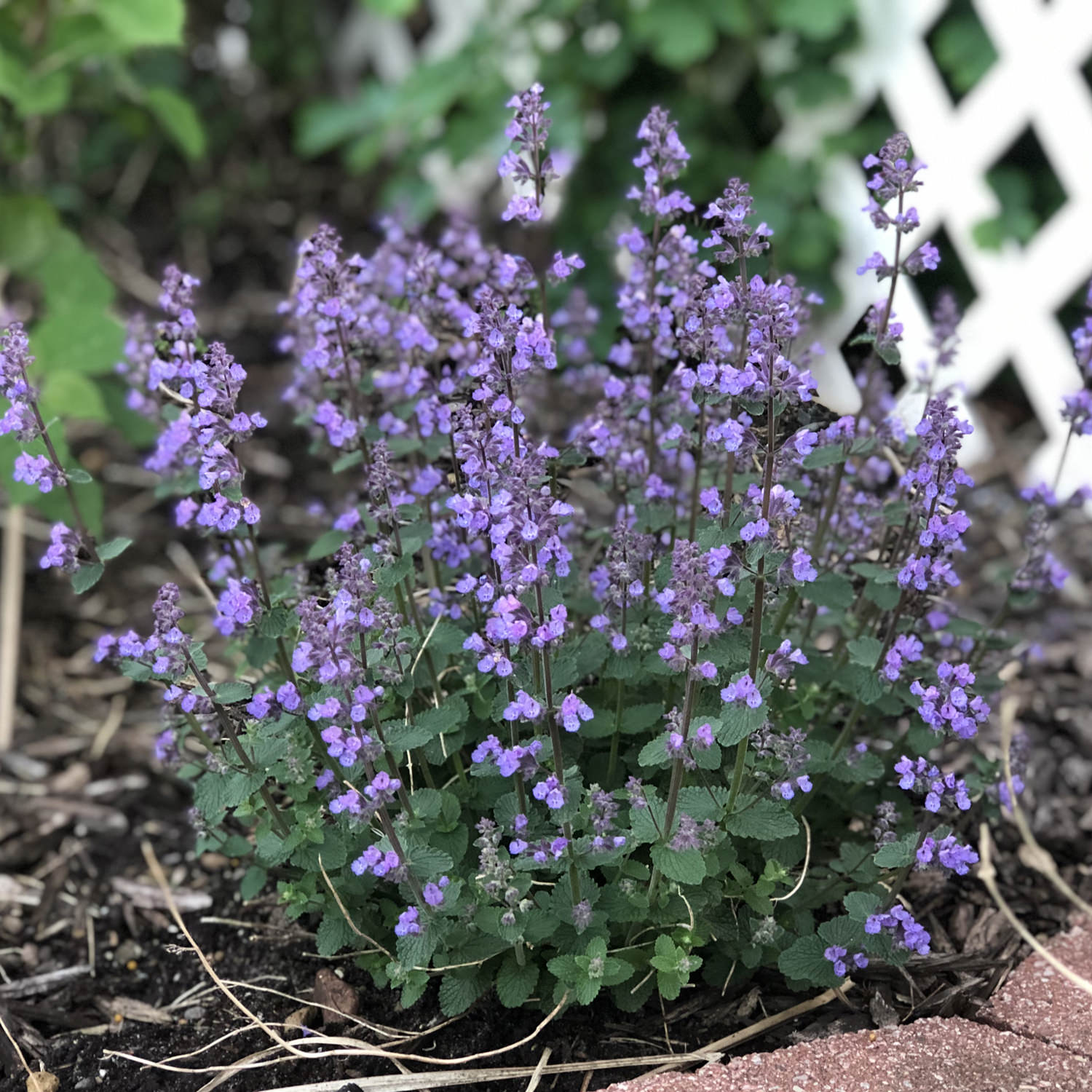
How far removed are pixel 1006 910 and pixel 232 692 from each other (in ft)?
4.98

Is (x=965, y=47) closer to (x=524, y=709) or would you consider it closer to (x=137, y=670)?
(x=524, y=709)

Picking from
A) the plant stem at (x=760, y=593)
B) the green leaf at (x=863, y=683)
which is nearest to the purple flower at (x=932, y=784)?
the green leaf at (x=863, y=683)

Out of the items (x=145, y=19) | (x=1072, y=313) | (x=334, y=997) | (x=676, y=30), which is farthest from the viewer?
(x=1072, y=313)

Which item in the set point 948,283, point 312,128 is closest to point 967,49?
point 948,283

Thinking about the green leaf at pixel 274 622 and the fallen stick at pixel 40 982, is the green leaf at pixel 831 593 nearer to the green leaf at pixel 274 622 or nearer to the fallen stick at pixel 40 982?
the green leaf at pixel 274 622

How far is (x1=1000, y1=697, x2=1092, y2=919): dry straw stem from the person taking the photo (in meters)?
2.48

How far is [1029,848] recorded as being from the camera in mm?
2812

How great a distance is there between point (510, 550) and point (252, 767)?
2.09 ft

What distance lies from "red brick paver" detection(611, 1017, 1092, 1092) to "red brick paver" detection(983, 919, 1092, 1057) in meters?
0.05

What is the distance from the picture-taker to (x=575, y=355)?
306cm

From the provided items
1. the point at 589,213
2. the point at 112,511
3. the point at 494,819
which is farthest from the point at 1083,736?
the point at 112,511

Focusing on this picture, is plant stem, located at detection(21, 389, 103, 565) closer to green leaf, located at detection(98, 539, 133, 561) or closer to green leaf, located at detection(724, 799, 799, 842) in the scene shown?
green leaf, located at detection(98, 539, 133, 561)

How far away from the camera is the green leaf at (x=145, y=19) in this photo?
3.44 metres

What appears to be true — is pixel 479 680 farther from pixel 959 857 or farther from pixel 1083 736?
pixel 1083 736
